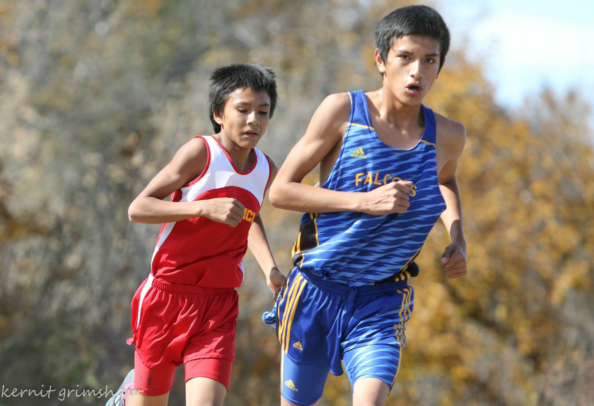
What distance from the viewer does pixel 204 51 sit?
2233 centimetres

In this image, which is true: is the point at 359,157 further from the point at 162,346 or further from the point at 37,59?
the point at 37,59

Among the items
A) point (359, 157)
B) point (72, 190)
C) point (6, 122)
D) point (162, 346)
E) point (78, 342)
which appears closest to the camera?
point (359, 157)

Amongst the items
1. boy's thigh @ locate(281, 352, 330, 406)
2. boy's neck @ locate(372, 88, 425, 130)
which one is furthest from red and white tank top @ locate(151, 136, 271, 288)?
boy's neck @ locate(372, 88, 425, 130)

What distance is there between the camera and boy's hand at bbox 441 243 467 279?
331cm

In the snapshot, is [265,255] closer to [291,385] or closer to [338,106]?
[291,385]

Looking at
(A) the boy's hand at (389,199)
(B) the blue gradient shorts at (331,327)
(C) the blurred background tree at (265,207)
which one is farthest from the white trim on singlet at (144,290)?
(C) the blurred background tree at (265,207)

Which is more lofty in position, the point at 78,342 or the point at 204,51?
the point at 204,51

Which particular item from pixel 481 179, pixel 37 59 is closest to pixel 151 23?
pixel 37 59

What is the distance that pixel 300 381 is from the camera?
10.9 ft

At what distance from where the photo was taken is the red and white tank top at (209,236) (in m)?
3.48

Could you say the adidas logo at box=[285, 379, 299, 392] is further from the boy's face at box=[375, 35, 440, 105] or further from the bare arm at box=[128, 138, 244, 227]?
the boy's face at box=[375, 35, 440, 105]

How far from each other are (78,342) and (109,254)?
1219 mm

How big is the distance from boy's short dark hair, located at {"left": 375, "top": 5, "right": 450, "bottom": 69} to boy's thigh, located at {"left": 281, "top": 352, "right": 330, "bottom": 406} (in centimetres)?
139

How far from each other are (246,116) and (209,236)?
0.59 meters
